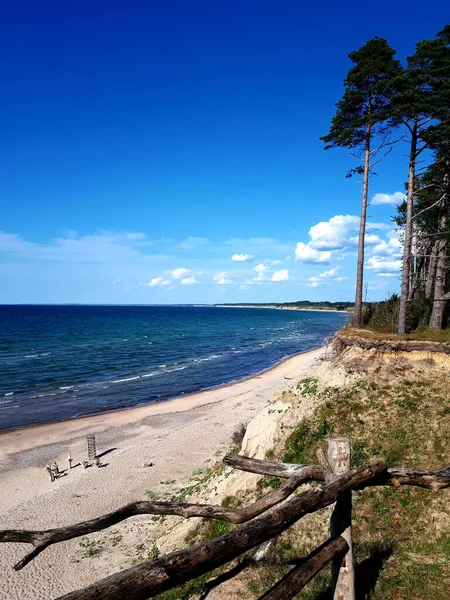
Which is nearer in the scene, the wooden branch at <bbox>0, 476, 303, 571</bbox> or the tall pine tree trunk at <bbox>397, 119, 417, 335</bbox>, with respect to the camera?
the wooden branch at <bbox>0, 476, 303, 571</bbox>

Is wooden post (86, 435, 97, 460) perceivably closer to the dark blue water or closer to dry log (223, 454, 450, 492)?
the dark blue water

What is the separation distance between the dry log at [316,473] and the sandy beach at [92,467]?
762cm

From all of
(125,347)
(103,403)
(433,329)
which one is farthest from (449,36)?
(125,347)

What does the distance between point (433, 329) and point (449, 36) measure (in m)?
14.1

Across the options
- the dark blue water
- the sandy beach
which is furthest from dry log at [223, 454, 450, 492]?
the dark blue water

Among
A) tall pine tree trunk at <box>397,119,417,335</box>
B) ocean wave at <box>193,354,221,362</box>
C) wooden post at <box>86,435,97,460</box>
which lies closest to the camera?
tall pine tree trunk at <box>397,119,417,335</box>

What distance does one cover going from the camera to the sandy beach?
11305 millimetres

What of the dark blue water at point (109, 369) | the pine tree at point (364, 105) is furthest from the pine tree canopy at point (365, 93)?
the dark blue water at point (109, 369)

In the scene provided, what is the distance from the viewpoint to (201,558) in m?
4.19

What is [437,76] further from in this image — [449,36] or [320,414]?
[320,414]

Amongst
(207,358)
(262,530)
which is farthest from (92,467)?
(207,358)

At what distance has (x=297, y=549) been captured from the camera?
909 centimetres

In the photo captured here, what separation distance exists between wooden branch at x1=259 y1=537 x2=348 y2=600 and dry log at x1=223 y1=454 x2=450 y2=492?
902mm

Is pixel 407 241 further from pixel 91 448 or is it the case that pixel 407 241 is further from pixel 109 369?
pixel 109 369
